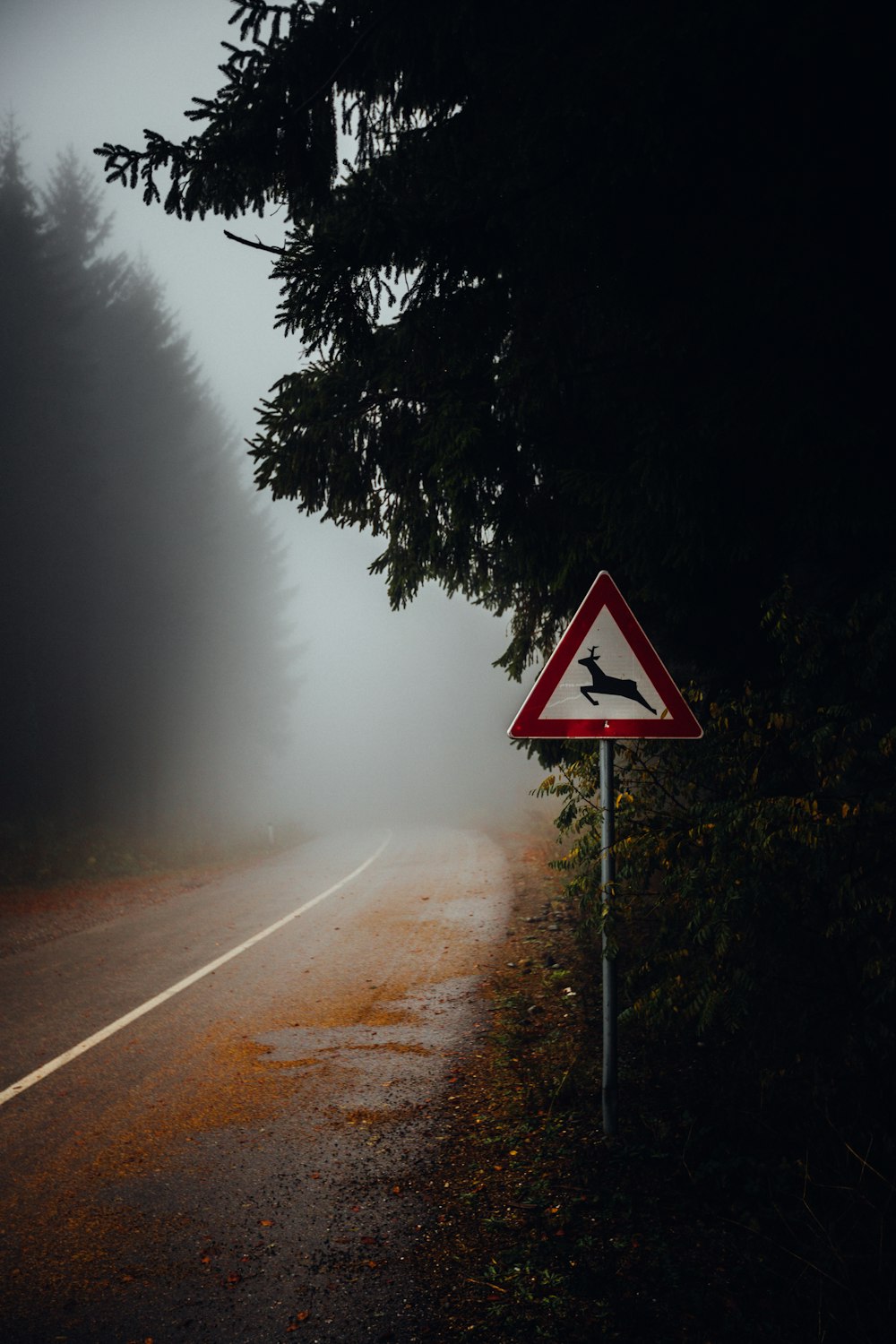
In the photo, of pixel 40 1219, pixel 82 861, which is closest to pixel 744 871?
pixel 40 1219

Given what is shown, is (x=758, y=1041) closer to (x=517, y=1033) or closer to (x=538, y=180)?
(x=517, y=1033)

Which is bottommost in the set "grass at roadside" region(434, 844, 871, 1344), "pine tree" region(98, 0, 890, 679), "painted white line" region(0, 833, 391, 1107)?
"painted white line" region(0, 833, 391, 1107)

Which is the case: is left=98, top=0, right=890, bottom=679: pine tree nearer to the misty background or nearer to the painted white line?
the painted white line

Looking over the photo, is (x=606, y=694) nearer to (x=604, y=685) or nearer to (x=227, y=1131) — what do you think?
(x=604, y=685)

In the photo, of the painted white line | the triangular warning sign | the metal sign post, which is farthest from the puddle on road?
the triangular warning sign

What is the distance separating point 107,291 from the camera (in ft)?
77.6

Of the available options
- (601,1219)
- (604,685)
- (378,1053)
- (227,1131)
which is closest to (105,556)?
(378,1053)

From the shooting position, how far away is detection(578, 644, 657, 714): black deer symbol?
3.79m

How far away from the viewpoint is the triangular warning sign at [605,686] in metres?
3.78

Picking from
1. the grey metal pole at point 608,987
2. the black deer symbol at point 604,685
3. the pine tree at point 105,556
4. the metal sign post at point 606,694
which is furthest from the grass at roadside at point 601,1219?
the pine tree at point 105,556

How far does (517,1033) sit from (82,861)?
13.5 m

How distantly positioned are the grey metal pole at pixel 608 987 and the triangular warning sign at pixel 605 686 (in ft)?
0.79

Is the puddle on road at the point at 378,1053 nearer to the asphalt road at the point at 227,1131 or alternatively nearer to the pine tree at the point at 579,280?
the asphalt road at the point at 227,1131

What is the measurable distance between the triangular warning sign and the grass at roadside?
6.41 feet
